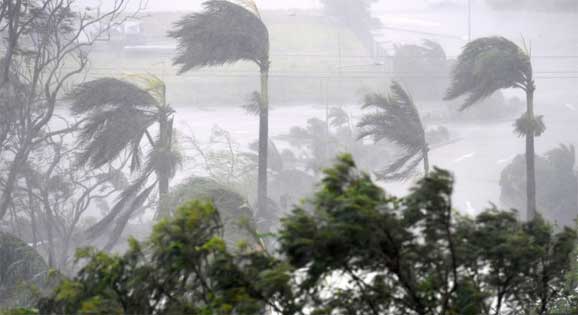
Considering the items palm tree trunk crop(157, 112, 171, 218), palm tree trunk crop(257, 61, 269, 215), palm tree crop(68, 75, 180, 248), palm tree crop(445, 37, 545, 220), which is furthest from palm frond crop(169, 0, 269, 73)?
palm tree crop(445, 37, 545, 220)

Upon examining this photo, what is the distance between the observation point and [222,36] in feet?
47.3

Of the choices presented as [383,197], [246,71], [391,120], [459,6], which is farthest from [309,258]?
[459,6]

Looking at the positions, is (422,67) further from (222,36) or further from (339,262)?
(339,262)

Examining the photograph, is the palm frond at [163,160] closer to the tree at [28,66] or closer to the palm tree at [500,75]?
the tree at [28,66]

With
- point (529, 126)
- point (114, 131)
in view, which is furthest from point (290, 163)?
point (529, 126)

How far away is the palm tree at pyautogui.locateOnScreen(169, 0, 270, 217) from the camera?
1445cm

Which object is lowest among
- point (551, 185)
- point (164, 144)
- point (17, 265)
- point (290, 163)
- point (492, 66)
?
point (551, 185)

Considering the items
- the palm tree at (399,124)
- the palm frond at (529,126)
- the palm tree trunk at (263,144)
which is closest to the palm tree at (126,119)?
the palm tree trunk at (263,144)

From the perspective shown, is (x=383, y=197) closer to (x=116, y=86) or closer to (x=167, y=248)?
(x=167, y=248)

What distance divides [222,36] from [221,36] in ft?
0.07

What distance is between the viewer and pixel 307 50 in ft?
103

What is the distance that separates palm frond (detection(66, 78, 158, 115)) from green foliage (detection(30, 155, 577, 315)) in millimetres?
9984

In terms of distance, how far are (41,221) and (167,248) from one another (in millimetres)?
15041

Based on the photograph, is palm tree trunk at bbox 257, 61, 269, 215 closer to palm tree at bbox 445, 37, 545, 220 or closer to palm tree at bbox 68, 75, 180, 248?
palm tree at bbox 68, 75, 180, 248
